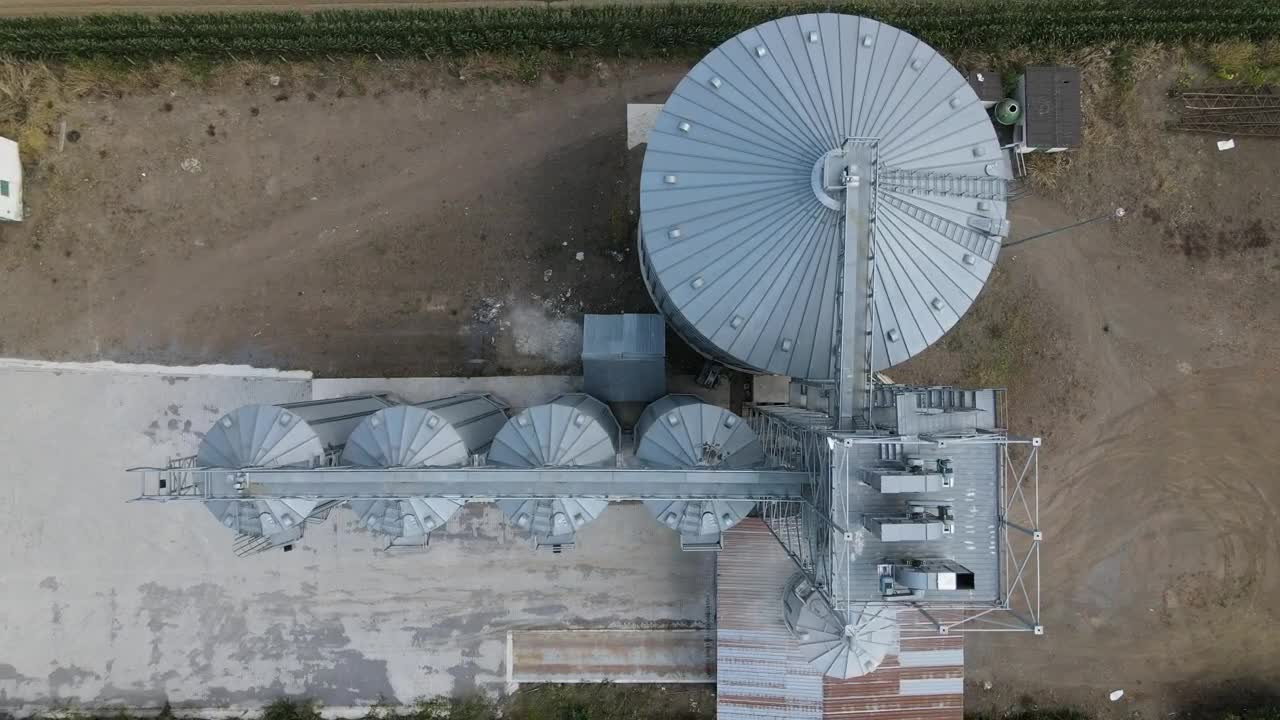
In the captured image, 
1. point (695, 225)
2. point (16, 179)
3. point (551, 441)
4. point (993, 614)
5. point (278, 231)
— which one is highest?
point (16, 179)

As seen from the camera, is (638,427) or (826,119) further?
(638,427)

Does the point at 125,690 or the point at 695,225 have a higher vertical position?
the point at 695,225

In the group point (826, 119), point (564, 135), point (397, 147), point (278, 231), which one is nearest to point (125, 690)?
point (278, 231)

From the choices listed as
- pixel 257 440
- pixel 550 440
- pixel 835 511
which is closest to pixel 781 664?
pixel 835 511

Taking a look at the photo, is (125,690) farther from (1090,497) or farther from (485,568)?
(1090,497)

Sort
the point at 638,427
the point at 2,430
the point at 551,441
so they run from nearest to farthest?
the point at 551,441 < the point at 638,427 < the point at 2,430

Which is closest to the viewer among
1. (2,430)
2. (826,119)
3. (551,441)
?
(826,119)

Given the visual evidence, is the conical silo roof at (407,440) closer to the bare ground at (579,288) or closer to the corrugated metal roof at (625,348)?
the corrugated metal roof at (625,348)
